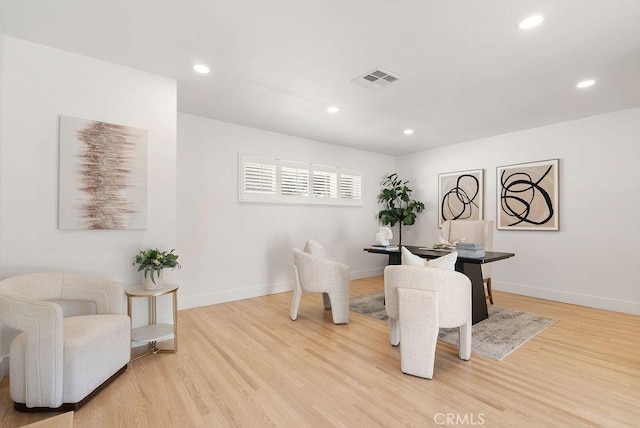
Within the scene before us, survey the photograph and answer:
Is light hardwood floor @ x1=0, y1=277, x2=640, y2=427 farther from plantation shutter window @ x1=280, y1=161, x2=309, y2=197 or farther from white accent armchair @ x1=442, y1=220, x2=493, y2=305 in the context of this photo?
plantation shutter window @ x1=280, y1=161, x2=309, y2=197

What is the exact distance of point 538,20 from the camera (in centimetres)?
216

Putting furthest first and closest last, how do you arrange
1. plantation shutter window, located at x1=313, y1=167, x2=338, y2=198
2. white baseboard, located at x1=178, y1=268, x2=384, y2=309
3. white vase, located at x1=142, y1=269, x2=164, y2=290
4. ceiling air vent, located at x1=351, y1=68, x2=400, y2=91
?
plantation shutter window, located at x1=313, y1=167, x2=338, y2=198
white baseboard, located at x1=178, y1=268, x2=384, y2=309
ceiling air vent, located at x1=351, y1=68, x2=400, y2=91
white vase, located at x1=142, y1=269, x2=164, y2=290

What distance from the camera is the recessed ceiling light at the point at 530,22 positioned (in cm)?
213

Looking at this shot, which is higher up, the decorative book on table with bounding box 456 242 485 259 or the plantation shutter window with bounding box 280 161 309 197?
the plantation shutter window with bounding box 280 161 309 197

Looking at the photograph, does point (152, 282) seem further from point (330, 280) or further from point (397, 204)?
point (397, 204)

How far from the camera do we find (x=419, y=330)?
2.31 metres

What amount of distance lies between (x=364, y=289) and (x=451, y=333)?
2074 mm

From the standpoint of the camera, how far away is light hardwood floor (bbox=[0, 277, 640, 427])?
1.84 m

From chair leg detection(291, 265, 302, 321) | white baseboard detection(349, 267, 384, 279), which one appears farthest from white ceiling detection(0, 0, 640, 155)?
white baseboard detection(349, 267, 384, 279)

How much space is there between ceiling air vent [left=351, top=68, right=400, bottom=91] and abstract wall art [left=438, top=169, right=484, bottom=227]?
10.1 ft

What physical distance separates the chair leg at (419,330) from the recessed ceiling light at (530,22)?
2.04 metres

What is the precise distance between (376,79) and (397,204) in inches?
152

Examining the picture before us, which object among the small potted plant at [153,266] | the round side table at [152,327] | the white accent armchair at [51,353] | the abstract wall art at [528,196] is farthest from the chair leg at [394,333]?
the abstract wall art at [528,196]

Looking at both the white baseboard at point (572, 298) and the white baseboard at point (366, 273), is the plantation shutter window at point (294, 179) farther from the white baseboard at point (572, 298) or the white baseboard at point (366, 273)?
the white baseboard at point (572, 298)
